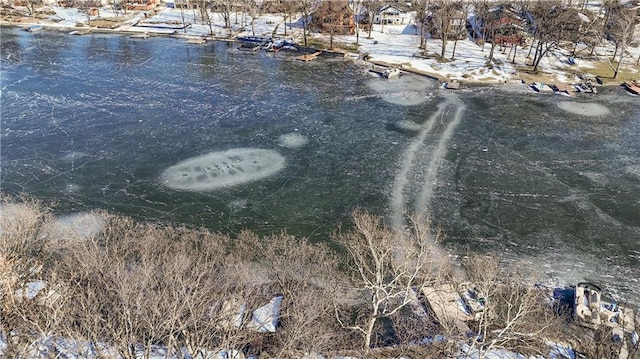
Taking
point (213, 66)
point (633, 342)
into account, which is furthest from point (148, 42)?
point (633, 342)

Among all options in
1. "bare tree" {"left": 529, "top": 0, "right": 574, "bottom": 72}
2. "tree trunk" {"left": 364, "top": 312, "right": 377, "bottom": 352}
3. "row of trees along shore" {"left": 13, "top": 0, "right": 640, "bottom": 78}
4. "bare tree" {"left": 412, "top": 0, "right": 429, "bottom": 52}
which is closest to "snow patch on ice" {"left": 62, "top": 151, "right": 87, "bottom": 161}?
"tree trunk" {"left": 364, "top": 312, "right": 377, "bottom": 352}

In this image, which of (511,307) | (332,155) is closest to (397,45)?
(332,155)

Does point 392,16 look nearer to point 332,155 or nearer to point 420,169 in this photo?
point 332,155

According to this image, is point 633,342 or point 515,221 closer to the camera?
point 633,342

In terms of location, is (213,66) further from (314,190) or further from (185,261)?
(185,261)

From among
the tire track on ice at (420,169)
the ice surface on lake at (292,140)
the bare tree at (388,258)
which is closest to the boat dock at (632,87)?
the tire track on ice at (420,169)

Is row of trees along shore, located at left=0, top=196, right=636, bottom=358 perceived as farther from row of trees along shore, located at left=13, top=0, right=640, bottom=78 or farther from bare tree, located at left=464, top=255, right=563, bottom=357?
row of trees along shore, located at left=13, top=0, right=640, bottom=78
